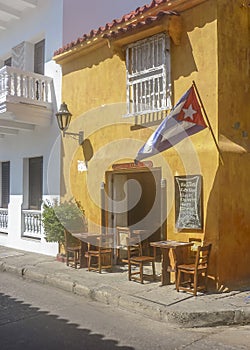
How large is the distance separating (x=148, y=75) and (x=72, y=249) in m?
4.30

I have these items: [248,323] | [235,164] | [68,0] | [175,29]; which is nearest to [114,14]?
[68,0]

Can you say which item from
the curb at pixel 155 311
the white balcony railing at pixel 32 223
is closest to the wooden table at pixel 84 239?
the curb at pixel 155 311

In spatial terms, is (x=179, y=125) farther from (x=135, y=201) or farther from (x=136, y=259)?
(x=135, y=201)

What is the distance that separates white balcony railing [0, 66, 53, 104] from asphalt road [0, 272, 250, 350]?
566 cm

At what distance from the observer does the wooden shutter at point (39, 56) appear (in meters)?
12.3

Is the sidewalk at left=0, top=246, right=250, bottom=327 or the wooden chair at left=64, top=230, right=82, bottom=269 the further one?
the wooden chair at left=64, top=230, right=82, bottom=269

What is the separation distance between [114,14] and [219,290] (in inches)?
327

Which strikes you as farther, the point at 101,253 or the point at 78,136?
the point at 78,136

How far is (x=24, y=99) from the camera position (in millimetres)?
10617

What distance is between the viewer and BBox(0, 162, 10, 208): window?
13.3 meters

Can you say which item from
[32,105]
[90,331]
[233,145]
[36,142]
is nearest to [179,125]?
[233,145]

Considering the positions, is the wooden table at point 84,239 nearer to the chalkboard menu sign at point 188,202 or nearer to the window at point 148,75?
the chalkboard menu sign at point 188,202

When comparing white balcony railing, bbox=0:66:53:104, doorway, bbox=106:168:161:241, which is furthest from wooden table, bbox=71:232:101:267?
white balcony railing, bbox=0:66:53:104

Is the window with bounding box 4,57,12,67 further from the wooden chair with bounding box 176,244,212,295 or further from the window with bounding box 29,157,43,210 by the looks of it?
the wooden chair with bounding box 176,244,212,295
